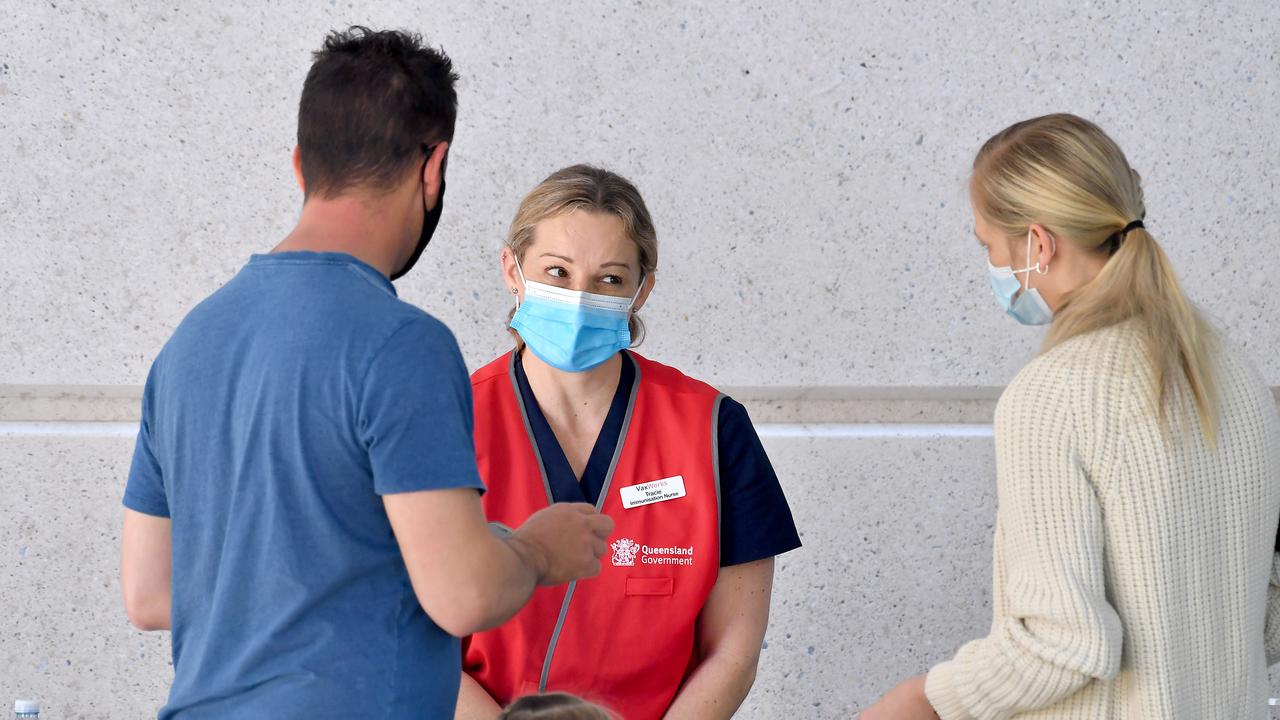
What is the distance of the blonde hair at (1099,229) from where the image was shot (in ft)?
4.38

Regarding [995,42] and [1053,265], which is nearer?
[1053,265]

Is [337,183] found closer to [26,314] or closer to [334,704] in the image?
[334,704]

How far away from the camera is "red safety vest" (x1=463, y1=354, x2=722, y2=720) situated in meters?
1.75

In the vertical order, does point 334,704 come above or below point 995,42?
below

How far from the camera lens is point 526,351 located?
6.46ft

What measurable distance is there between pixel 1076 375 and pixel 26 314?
203 centimetres

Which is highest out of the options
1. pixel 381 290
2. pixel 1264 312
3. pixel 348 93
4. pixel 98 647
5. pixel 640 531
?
pixel 348 93

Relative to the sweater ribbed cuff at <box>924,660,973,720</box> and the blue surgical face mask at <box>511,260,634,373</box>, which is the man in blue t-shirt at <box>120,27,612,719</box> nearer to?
the sweater ribbed cuff at <box>924,660,973,720</box>

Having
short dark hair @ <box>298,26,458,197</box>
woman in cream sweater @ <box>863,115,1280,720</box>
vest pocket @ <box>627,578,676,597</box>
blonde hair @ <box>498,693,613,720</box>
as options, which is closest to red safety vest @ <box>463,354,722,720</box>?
vest pocket @ <box>627,578,676,597</box>

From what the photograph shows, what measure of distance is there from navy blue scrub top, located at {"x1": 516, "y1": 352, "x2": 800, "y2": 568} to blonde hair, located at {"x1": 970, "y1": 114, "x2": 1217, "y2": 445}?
572mm

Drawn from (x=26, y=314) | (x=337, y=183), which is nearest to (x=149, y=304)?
(x=26, y=314)

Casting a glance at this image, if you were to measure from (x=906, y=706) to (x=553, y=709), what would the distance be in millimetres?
461

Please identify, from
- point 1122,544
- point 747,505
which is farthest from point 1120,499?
point 747,505

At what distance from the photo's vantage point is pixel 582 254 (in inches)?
72.9
